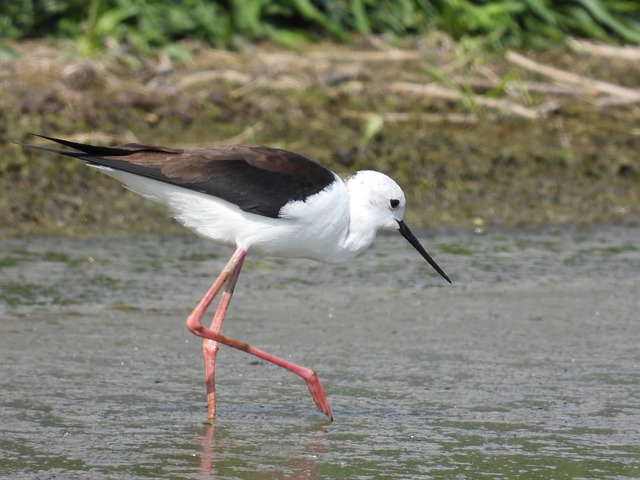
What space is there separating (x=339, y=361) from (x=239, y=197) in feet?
3.29

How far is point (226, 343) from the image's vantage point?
17.3 ft

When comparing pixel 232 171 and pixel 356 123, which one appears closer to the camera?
pixel 232 171

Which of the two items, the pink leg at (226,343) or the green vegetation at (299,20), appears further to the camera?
the green vegetation at (299,20)

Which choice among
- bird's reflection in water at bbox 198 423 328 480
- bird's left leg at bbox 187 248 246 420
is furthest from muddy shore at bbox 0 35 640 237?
bird's reflection in water at bbox 198 423 328 480

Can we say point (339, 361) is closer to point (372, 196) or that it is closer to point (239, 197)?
point (372, 196)

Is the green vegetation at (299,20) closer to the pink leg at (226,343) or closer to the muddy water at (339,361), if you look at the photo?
the muddy water at (339,361)

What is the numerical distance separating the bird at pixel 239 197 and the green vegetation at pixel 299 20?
4.83 meters

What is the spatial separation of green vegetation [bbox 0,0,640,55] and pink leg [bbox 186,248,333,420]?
490 cm

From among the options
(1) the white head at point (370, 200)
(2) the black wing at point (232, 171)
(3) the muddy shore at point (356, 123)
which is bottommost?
(3) the muddy shore at point (356, 123)

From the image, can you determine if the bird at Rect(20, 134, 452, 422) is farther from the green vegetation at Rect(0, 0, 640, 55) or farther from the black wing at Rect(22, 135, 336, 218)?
the green vegetation at Rect(0, 0, 640, 55)

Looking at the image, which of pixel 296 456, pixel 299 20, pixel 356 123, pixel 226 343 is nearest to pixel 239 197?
pixel 226 343

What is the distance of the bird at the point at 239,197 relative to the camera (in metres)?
5.16

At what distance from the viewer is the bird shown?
5164 millimetres

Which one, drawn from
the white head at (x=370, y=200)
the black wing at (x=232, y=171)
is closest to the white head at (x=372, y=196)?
the white head at (x=370, y=200)
